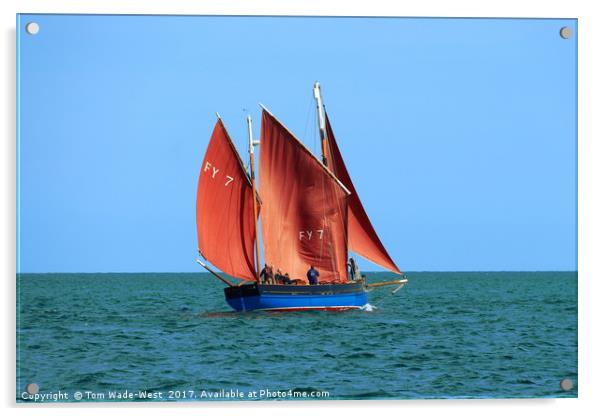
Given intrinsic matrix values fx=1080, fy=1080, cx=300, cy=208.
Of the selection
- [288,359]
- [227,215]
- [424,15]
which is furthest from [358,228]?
[424,15]

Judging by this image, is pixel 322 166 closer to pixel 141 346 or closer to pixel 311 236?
pixel 311 236

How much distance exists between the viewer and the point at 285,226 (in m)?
32.8

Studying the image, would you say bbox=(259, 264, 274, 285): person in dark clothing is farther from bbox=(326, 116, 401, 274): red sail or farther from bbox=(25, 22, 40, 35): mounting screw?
bbox=(25, 22, 40, 35): mounting screw

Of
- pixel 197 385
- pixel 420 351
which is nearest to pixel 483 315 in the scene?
pixel 420 351

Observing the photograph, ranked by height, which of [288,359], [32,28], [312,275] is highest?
[32,28]

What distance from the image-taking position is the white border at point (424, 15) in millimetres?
17875

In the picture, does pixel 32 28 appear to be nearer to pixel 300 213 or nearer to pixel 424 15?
pixel 424 15

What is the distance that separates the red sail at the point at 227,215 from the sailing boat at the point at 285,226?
3cm

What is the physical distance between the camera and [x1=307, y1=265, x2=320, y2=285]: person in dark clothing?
1300 inches

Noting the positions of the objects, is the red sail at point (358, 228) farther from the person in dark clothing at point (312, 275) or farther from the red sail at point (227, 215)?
the red sail at point (227, 215)

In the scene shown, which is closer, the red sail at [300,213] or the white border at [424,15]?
A: the white border at [424,15]

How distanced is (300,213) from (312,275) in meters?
1.98

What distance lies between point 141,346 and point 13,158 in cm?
666

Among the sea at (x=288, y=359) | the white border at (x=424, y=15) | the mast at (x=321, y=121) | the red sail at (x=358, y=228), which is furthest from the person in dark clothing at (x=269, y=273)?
the white border at (x=424, y=15)
